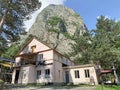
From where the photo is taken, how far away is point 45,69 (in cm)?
2853

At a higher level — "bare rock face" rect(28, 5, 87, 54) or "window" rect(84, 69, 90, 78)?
"bare rock face" rect(28, 5, 87, 54)

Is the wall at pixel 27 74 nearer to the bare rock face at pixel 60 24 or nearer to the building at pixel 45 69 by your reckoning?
the building at pixel 45 69

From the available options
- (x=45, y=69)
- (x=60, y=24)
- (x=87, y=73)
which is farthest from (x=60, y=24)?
(x=87, y=73)

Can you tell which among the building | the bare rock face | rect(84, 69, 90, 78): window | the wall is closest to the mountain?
the bare rock face

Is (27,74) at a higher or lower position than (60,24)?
lower

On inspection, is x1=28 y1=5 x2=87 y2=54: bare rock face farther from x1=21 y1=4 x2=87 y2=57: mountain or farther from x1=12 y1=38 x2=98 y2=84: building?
x1=12 y1=38 x2=98 y2=84: building

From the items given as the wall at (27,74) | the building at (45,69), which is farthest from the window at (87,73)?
the wall at (27,74)

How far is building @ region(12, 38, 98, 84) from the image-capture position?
27703mm

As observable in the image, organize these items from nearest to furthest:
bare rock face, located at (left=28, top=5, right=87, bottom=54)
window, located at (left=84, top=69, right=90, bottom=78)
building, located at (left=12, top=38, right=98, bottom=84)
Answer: window, located at (left=84, top=69, right=90, bottom=78) → building, located at (left=12, top=38, right=98, bottom=84) → bare rock face, located at (left=28, top=5, right=87, bottom=54)

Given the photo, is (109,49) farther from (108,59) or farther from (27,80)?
(27,80)

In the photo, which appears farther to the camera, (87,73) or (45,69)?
(45,69)

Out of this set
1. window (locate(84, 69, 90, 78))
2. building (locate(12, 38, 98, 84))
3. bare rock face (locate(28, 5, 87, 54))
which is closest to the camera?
window (locate(84, 69, 90, 78))

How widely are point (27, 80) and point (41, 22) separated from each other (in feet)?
207

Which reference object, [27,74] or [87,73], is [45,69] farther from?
[87,73]
